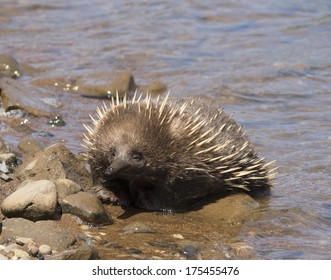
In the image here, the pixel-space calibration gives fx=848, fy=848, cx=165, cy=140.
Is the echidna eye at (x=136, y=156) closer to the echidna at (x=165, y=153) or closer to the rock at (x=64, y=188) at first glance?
the echidna at (x=165, y=153)

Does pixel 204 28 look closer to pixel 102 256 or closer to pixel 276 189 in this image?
pixel 276 189

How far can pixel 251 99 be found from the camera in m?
14.2

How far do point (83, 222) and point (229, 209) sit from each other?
64.2 inches

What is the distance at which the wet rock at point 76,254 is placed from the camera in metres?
6.84

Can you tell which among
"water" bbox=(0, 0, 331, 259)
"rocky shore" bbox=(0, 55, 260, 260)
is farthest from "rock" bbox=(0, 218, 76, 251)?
"water" bbox=(0, 0, 331, 259)

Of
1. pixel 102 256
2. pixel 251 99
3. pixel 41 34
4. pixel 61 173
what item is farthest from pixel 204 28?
pixel 102 256

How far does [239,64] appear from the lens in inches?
636

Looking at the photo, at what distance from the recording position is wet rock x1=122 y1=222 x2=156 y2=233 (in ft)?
26.8

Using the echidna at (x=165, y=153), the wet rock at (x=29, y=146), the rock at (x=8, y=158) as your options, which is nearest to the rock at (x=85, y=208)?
the echidna at (x=165, y=153)

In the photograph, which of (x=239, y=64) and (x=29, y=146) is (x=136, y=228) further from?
(x=239, y=64)

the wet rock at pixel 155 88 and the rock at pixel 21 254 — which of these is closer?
the rock at pixel 21 254

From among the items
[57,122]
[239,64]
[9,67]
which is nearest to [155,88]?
[239,64]

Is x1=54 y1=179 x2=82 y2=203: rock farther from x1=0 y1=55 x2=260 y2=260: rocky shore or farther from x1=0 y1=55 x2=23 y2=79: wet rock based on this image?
x1=0 y1=55 x2=23 y2=79: wet rock

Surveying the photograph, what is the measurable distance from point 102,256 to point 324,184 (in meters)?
3.58
